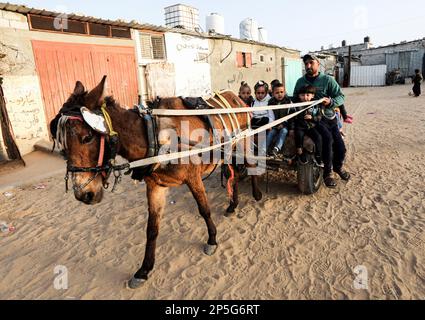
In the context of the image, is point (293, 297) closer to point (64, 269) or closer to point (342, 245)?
point (342, 245)

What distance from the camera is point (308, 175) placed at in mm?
4051

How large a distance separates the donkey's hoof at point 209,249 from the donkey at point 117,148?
17.0 inches

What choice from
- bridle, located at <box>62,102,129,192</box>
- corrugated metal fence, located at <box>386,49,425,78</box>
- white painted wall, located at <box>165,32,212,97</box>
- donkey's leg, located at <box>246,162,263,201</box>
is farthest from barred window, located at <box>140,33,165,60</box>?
corrugated metal fence, located at <box>386,49,425,78</box>

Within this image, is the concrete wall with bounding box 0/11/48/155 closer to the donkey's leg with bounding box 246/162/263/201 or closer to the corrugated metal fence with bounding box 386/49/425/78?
the donkey's leg with bounding box 246/162/263/201

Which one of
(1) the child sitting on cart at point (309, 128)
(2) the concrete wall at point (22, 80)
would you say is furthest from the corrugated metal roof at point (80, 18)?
(1) the child sitting on cart at point (309, 128)

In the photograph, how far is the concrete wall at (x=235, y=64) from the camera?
13781mm

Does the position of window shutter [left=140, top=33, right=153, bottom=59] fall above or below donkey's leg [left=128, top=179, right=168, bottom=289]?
above

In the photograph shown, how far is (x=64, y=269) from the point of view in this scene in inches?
117

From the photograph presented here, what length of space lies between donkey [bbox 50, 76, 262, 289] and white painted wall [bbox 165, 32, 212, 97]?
30.7ft

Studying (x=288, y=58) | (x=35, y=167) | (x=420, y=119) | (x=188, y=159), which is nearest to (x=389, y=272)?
(x=188, y=159)

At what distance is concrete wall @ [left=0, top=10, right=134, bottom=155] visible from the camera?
6.82 meters

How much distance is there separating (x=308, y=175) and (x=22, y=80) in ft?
23.6

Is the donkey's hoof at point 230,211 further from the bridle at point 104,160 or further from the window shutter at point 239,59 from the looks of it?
the window shutter at point 239,59
